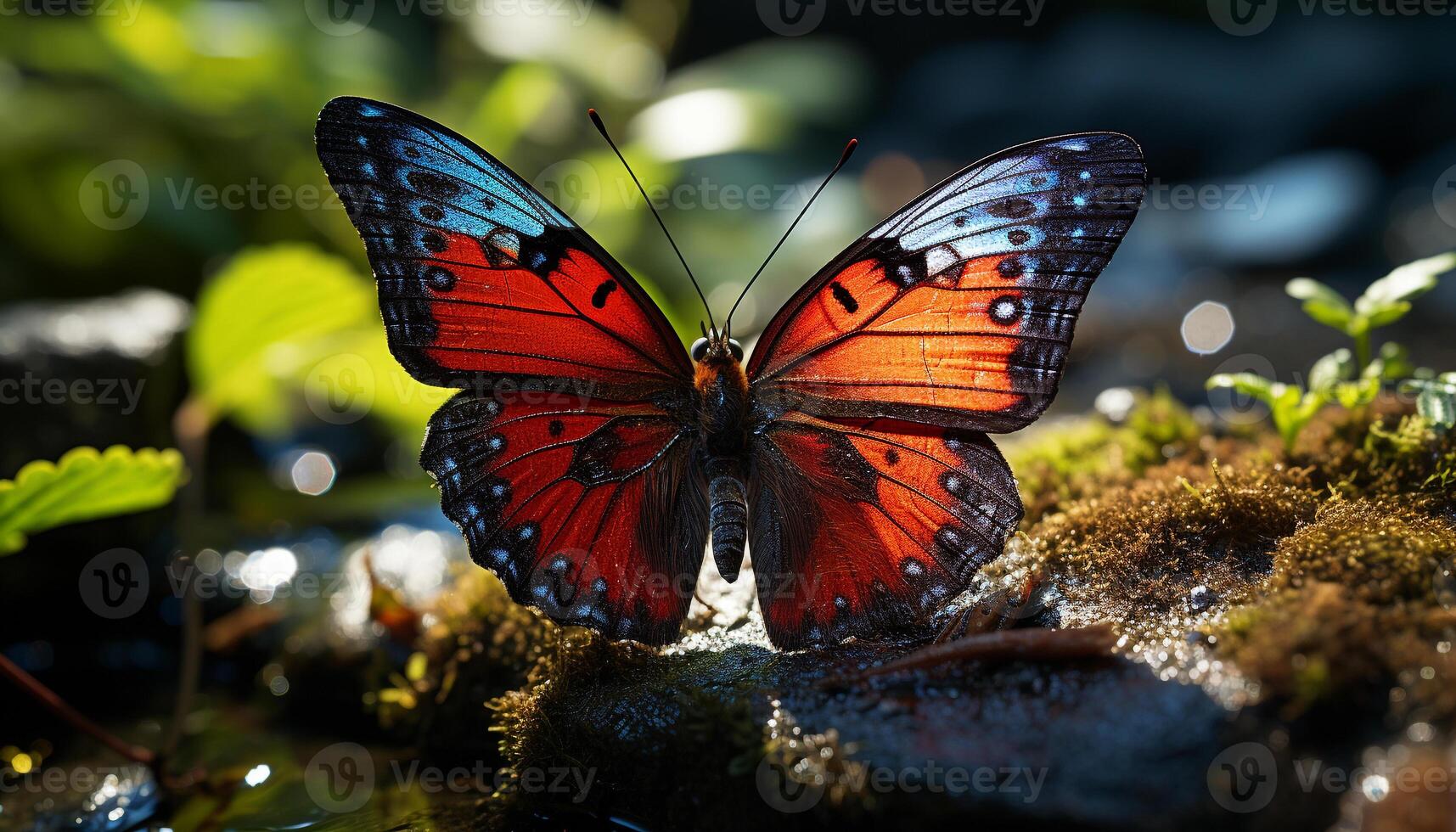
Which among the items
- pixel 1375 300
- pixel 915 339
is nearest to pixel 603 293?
pixel 915 339

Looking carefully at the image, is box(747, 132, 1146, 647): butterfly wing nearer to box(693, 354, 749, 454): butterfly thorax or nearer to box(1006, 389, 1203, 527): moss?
box(693, 354, 749, 454): butterfly thorax

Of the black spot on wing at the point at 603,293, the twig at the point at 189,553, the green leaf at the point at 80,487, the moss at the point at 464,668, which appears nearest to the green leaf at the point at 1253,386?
the black spot on wing at the point at 603,293

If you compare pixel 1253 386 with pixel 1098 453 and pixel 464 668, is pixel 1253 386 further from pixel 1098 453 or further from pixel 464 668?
pixel 464 668

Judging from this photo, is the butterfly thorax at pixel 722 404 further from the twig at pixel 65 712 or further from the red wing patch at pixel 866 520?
the twig at pixel 65 712

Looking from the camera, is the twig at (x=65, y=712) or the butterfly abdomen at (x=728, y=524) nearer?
the butterfly abdomen at (x=728, y=524)

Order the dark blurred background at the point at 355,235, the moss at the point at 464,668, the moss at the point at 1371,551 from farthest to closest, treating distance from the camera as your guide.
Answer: the dark blurred background at the point at 355,235 < the moss at the point at 464,668 < the moss at the point at 1371,551

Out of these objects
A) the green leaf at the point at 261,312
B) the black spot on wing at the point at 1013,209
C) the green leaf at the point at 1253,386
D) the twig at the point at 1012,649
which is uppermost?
the green leaf at the point at 261,312

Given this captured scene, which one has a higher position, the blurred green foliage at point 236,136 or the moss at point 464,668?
the blurred green foliage at point 236,136

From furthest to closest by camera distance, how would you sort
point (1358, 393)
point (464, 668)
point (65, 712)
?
1. point (464, 668)
2. point (65, 712)
3. point (1358, 393)

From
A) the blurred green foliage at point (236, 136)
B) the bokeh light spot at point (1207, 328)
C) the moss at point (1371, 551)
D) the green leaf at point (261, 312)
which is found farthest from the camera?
the bokeh light spot at point (1207, 328)
